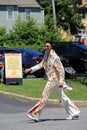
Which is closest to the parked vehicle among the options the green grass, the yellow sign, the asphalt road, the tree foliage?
the green grass

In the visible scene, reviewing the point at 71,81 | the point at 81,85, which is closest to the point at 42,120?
the point at 81,85

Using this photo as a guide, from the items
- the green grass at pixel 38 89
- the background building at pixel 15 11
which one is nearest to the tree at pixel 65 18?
the background building at pixel 15 11

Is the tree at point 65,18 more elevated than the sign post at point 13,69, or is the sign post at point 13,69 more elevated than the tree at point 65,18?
the sign post at point 13,69

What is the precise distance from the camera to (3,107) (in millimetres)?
18469

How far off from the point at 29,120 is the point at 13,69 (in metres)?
10.2

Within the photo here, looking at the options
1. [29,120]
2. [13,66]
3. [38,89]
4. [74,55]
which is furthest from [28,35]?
[29,120]

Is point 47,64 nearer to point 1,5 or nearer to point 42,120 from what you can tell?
point 42,120

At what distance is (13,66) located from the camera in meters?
24.6

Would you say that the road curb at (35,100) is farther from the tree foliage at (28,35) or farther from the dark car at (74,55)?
the tree foliage at (28,35)

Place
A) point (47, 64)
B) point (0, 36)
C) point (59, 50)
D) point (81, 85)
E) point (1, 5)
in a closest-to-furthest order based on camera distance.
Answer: point (47, 64) → point (81, 85) → point (59, 50) → point (0, 36) → point (1, 5)

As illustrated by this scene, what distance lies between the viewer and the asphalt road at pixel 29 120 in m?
12.7

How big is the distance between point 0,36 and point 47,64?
4269 cm

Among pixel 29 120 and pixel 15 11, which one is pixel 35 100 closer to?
pixel 29 120

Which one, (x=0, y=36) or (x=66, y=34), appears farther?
(x=66, y=34)
